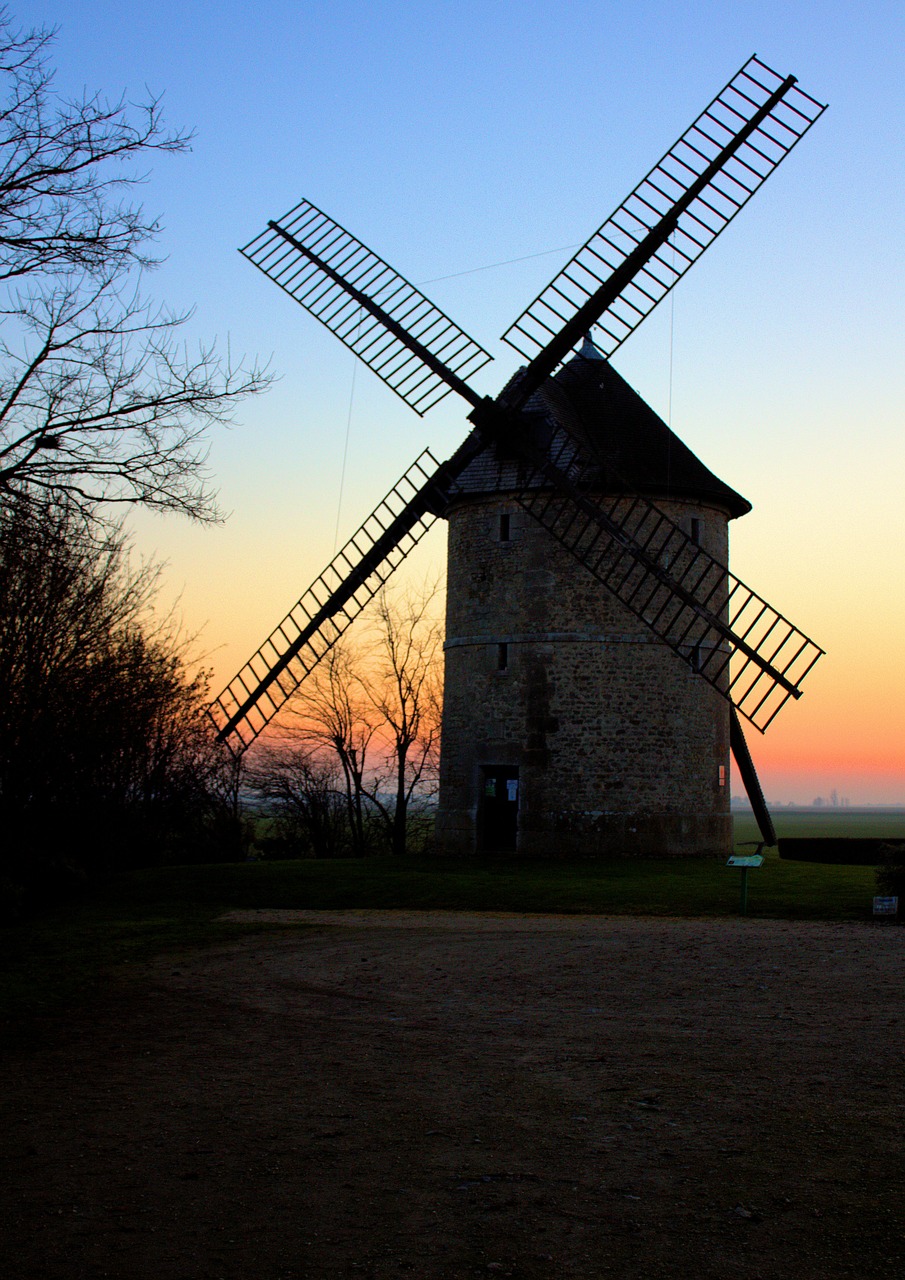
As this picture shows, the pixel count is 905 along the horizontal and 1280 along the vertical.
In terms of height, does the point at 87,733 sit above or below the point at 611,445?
below

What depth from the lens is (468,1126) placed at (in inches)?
266

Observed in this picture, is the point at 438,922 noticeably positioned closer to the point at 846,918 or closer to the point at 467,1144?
the point at 846,918

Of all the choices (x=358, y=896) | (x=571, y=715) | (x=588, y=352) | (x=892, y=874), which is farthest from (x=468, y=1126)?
(x=588, y=352)

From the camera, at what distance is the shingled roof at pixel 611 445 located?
78.6 feet

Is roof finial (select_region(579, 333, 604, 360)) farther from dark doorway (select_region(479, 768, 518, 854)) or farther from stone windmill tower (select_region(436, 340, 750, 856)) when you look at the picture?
dark doorway (select_region(479, 768, 518, 854))

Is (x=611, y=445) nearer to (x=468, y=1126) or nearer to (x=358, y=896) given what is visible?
(x=358, y=896)

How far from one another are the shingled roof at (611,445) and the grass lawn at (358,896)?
736 cm

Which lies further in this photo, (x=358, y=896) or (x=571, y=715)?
(x=571, y=715)

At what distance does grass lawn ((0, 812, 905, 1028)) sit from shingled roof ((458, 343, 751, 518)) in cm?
736

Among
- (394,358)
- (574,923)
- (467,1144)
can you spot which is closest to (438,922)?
(574,923)

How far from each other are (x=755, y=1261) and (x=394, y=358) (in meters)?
21.4

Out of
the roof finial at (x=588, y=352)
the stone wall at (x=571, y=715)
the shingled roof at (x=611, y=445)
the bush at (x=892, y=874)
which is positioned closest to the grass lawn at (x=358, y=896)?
the bush at (x=892, y=874)

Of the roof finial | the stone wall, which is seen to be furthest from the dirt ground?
the roof finial

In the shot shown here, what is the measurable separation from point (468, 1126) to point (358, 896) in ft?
42.3
